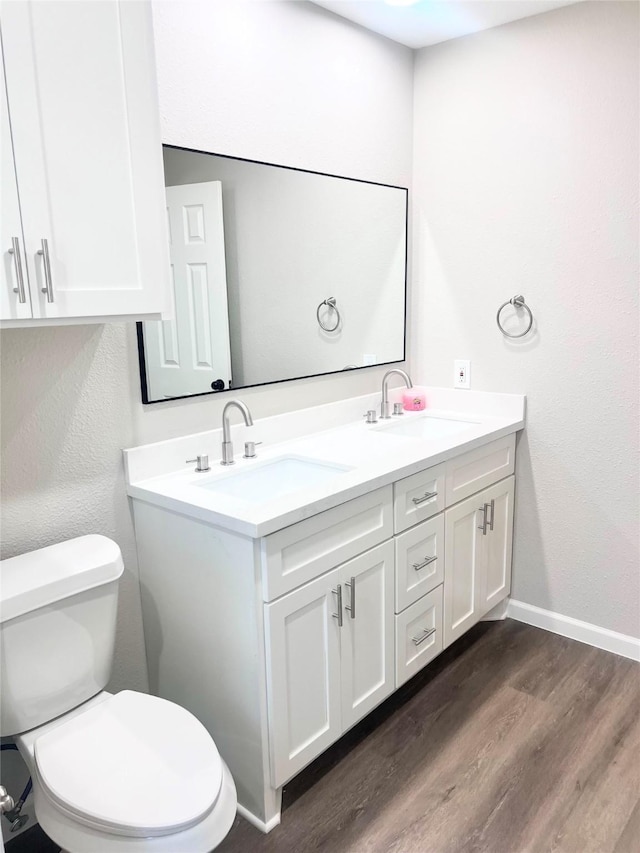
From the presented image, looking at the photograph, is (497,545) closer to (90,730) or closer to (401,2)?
(90,730)

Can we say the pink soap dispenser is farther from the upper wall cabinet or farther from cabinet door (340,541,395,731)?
the upper wall cabinet

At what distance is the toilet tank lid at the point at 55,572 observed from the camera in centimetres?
142

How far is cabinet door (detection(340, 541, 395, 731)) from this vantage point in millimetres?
1833

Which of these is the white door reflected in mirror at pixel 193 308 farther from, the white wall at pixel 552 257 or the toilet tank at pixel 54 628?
the white wall at pixel 552 257

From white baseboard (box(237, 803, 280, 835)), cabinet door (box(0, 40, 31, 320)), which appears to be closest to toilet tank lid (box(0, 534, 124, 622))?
cabinet door (box(0, 40, 31, 320))

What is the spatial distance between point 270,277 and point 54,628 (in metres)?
1.30

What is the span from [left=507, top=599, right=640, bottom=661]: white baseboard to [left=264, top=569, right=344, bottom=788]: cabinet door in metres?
1.18

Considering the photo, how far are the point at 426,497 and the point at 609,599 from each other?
970 millimetres

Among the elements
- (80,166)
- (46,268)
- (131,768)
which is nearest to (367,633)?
(131,768)

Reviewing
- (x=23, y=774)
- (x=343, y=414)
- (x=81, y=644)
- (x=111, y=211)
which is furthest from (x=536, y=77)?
(x=23, y=774)

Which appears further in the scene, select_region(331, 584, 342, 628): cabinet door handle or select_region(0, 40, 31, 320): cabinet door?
select_region(331, 584, 342, 628): cabinet door handle

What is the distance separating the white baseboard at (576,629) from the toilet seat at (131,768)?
65.9 inches

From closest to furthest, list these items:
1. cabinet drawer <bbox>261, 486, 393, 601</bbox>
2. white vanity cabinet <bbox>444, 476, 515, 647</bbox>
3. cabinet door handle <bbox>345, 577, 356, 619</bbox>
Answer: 1. cabinet drawer <bbox>261, 486, 393, 601</bbox>
2. cabinet door handle <bbox>345, 577, 356, 619</bbox>
3. white vanity cabinet <bbox>444, 476, 515, 647</bbox>

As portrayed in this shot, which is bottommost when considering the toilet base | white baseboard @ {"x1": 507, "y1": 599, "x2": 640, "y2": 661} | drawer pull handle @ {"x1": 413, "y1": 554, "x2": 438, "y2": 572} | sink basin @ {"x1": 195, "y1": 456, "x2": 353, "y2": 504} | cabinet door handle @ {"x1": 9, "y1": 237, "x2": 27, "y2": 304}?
white baseboard @ {"x1": 507, "y1": 599, "x2": 640, "y2": 661}
